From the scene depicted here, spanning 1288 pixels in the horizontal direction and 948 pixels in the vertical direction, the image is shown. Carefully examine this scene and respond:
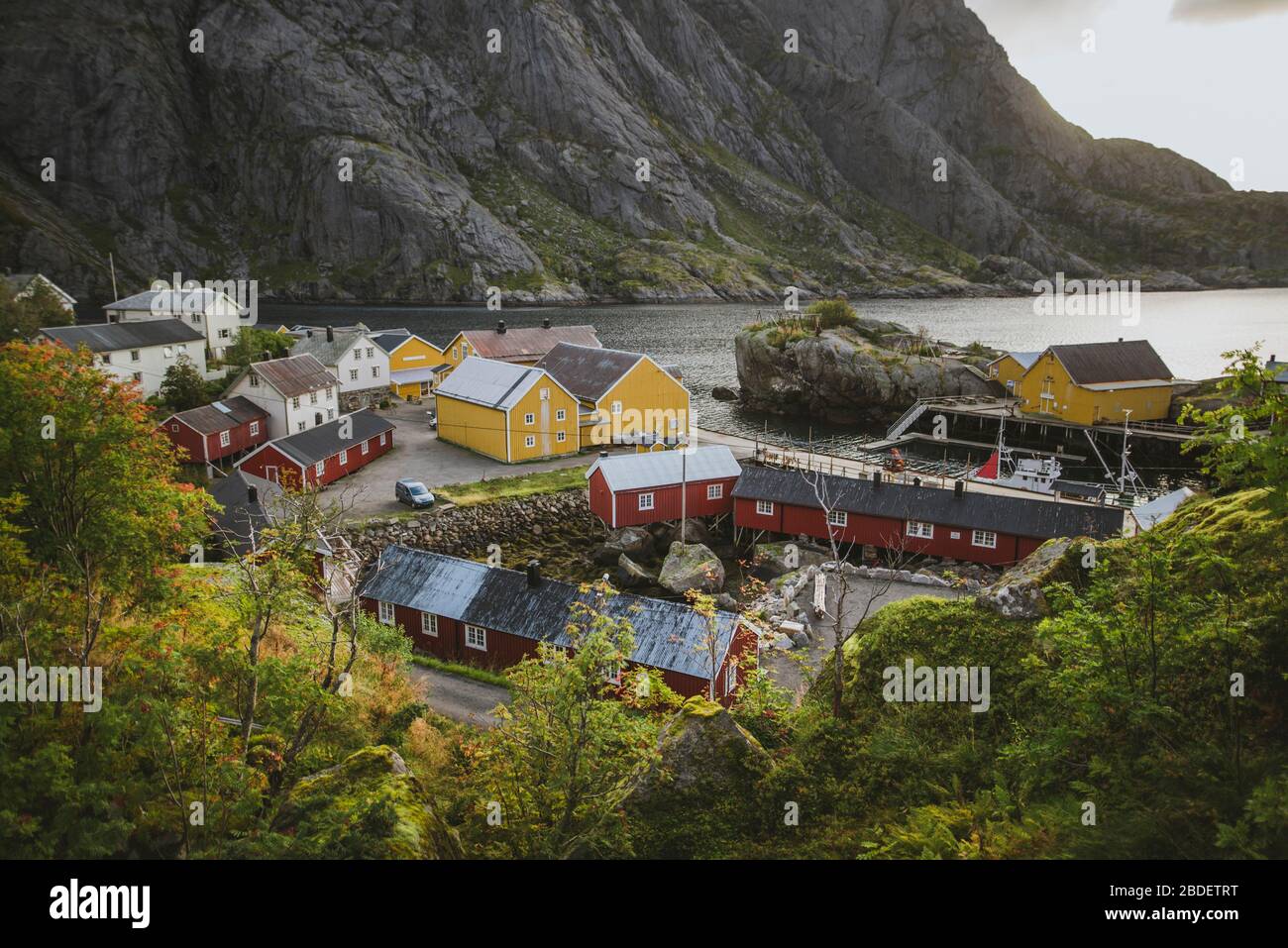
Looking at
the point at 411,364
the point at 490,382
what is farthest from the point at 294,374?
the point at 411,364

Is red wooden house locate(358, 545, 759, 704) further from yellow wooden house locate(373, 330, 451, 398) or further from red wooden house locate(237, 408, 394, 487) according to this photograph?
yellow wooden house locate(373, 330, 451, 398)

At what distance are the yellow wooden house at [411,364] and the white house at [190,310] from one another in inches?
546

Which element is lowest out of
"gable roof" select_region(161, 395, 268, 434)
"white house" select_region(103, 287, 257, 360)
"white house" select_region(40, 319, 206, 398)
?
"gable roof" select_region(161, 395, 268, 434)

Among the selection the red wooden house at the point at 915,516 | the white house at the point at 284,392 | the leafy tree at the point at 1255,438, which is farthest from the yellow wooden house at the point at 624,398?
the leafy tree at the point at 1255,438

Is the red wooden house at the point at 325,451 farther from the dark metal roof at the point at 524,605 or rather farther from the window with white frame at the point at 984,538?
the window with white frame at the point at 984,538

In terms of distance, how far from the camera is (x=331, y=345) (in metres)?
63.7

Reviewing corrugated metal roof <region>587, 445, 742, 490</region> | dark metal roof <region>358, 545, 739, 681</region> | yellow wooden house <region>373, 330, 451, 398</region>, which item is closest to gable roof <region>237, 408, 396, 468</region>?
corrugated metal roof <region>587, 445, 742, 490</region>

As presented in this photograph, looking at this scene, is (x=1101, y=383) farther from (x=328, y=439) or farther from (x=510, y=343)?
(x=328, y=439)

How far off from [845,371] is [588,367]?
33.6 m

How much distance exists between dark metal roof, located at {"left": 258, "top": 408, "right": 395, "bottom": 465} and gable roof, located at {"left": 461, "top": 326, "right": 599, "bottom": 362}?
18185 mm

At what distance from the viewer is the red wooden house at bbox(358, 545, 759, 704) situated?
994 inches

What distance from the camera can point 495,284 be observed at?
179 metres
